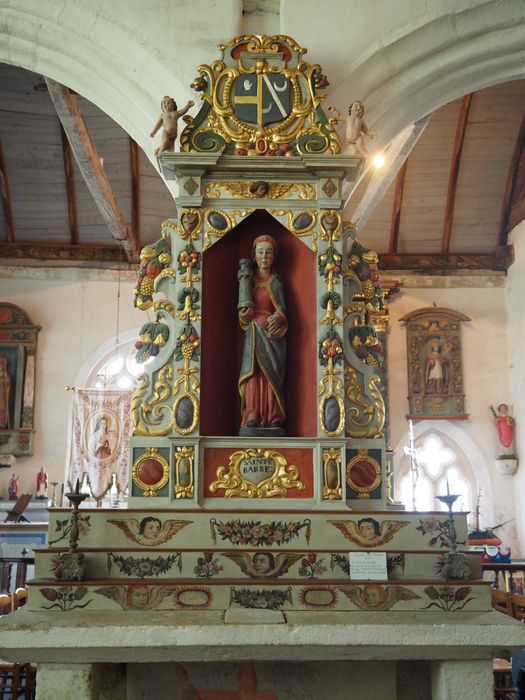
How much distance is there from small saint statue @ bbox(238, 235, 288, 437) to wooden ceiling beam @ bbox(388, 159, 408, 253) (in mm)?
8541

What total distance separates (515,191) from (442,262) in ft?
5.67

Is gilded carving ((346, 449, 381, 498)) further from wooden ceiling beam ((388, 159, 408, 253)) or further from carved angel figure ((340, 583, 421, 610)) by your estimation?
wooden ceiling beam ((388, 159, 408, 253))

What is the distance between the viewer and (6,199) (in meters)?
13.3

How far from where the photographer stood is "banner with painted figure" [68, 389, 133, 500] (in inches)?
510

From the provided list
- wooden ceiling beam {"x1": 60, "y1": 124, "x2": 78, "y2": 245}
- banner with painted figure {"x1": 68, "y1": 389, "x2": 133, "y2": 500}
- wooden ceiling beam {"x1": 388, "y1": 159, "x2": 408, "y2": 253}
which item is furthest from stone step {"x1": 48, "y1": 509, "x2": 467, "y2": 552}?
wooden ceiling beam {"x1": 388, "y1": 159, "x2": 408, "y2": 253}

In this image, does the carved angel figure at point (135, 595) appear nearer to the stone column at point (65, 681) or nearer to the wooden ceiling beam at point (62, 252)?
the stone column at point (65, 681)

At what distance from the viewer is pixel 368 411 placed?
195 inches

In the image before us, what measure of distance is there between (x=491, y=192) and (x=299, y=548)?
1038cm

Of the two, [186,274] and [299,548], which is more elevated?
[186,274]

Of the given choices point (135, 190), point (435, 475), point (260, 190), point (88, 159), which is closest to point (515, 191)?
point (435, 475)

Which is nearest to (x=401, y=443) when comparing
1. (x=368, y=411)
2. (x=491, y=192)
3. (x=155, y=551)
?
(x=491, y=192)

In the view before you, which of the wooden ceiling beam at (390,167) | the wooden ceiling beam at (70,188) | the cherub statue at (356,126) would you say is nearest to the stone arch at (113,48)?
the cherub statue at (356,126)

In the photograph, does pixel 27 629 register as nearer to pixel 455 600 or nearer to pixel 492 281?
pixel 455 600

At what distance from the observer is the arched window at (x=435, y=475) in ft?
43.7
